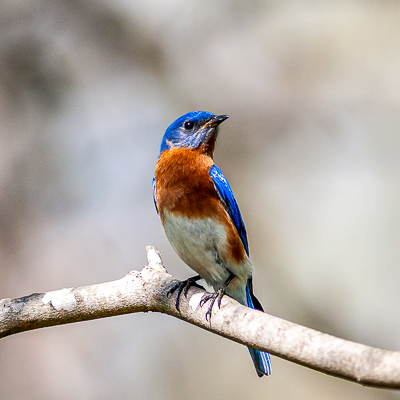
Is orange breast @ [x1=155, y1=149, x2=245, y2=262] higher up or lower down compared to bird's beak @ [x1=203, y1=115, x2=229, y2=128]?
lower down

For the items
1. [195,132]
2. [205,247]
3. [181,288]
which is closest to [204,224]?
[205,247]

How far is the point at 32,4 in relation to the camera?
21.7ft

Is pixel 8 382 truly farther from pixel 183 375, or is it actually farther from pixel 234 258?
pixel 234 258

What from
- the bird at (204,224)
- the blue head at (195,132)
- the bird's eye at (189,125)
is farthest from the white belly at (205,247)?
the bird's eye at (189,125)

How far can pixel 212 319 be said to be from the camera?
8.43 feet

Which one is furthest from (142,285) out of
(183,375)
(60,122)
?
(60,122)

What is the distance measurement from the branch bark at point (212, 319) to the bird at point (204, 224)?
0.18 meters

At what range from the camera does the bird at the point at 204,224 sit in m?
3.24

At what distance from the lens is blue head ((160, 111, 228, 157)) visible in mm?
3783

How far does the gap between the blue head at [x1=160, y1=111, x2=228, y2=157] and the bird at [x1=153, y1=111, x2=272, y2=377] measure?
0.38ft

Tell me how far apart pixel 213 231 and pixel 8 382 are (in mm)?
3806

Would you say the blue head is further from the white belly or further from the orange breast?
the white belly

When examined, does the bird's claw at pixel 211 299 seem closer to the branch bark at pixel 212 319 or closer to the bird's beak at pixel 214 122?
the branch bark at pixel 212 319

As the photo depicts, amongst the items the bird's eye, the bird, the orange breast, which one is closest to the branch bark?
the bird
